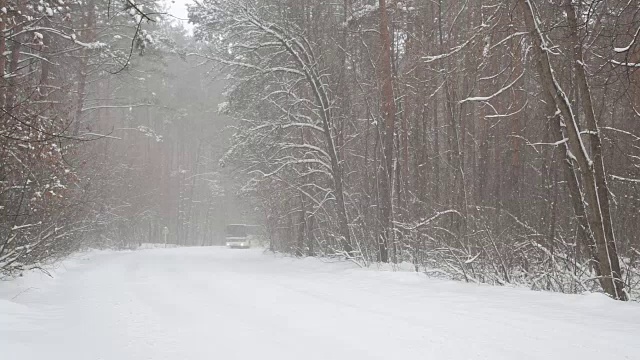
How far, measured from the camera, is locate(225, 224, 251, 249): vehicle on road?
145 feet

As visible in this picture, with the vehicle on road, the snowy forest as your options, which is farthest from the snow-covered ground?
the vehicle on road

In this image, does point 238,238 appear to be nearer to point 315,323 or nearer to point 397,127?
point 397,127

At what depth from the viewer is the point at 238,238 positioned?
148 ft

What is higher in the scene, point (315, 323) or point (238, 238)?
point (238, 238)

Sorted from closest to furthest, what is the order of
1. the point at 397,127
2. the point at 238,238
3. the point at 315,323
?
the point at 315,323 < the point at 397,127 < the point at 238,238

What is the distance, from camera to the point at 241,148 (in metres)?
18.8

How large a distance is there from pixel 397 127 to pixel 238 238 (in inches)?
1204

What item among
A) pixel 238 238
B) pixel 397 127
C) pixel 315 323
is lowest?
pixel 315 323

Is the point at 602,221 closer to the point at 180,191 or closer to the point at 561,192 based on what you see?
the point at 561,192

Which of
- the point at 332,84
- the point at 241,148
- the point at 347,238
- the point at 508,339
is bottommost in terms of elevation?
the point at 508,339

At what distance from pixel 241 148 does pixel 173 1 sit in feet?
44.0

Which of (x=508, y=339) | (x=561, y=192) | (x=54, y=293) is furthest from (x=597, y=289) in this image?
(x=54, y=293)

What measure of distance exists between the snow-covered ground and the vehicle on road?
113 ft

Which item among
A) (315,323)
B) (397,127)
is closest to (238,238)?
(397,127)
